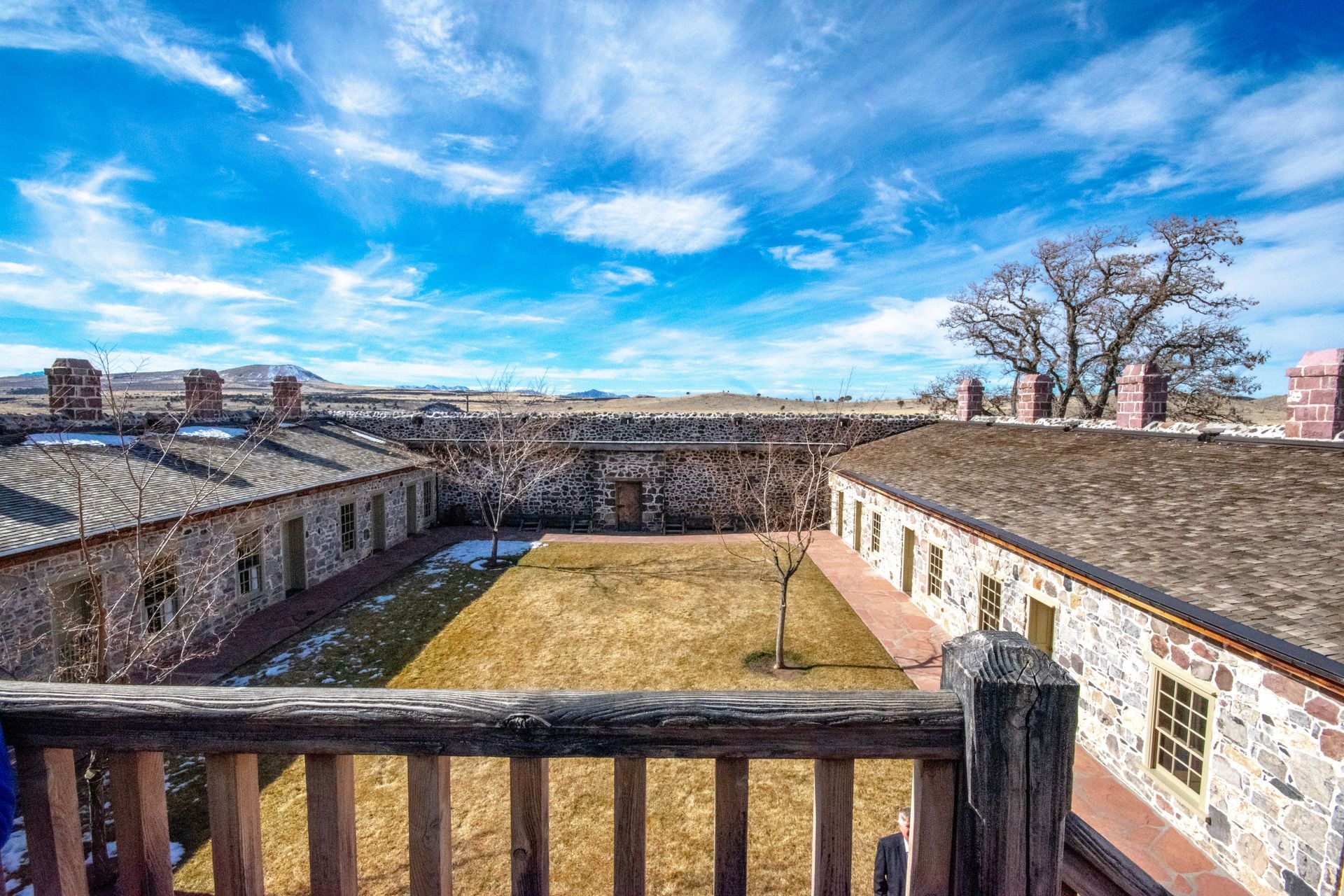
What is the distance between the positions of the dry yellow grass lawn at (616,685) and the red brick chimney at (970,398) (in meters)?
9.62

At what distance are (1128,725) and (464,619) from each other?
10575 mm

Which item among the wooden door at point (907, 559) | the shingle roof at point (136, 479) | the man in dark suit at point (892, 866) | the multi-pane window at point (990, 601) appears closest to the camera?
the man in dark suit at point (892, 866)

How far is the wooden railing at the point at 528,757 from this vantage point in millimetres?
1307

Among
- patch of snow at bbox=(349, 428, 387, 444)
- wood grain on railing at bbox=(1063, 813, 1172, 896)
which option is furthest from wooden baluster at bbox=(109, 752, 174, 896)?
patch of snow at bbox=(349, 428, 387, 444)

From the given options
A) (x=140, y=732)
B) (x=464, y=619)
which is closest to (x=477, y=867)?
(x=140, y=732)

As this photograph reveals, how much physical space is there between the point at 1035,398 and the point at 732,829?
1825 centimetres

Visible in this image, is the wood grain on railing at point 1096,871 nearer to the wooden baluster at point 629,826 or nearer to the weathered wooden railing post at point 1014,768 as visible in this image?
the weathered wooden railing post at point 1014,768

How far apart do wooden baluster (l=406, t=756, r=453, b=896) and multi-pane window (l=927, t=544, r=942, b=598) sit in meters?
11.5

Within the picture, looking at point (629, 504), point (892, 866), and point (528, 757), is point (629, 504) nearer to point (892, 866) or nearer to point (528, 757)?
point (892, 866)

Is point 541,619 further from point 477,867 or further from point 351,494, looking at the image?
point 351,494

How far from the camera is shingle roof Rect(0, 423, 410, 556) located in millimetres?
7957

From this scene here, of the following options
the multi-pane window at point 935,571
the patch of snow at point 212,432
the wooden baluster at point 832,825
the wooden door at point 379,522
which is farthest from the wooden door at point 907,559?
the patch of snow at point 212,432

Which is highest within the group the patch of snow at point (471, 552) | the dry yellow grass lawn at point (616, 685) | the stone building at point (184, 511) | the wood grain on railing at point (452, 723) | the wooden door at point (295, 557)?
the wood grain on railing at point (452, 723)

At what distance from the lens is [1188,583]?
18.6 ft
